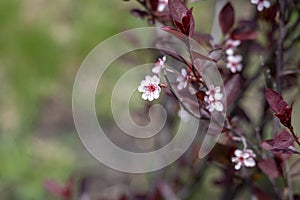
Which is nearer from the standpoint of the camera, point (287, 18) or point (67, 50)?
point (287, 18)

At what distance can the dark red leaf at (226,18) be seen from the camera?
144 cm

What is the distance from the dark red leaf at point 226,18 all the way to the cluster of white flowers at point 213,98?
0.88 ft

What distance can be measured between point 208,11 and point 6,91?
1326 millimetres

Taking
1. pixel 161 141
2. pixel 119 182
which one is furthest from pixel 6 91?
pixel 161 141

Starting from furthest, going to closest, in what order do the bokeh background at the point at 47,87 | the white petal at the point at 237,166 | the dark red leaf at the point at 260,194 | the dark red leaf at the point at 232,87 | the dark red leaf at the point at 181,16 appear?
the bokeh background at the point at 47,87, the dark red leaf at the point at 260,194, the dark red leaf at the point at 232,87, the white petal at the point at 237,166, the dark red leaf at the point at 181,16

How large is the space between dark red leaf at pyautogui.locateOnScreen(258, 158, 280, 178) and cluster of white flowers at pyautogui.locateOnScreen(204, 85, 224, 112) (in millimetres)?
213

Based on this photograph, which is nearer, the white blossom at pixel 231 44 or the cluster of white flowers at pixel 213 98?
the cluster of white flowers at pixel 213 98

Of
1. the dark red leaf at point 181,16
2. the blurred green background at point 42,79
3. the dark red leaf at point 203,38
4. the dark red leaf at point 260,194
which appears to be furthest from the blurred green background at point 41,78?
the dark red leaf at point 181,16

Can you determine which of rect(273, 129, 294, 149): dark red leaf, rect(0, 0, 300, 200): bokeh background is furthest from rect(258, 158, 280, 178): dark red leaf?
rect(0, 0, 300, 200): bokeh background

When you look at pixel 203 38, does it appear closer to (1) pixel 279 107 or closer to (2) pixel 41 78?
(1) pixel 279 107

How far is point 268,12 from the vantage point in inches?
56.2

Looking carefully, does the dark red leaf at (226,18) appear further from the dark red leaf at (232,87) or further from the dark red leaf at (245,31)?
the dark red leaf at (232,87)

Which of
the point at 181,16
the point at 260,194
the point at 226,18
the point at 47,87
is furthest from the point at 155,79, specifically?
the point at 47,87

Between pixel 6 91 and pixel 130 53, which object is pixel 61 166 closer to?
pixel 6 91
